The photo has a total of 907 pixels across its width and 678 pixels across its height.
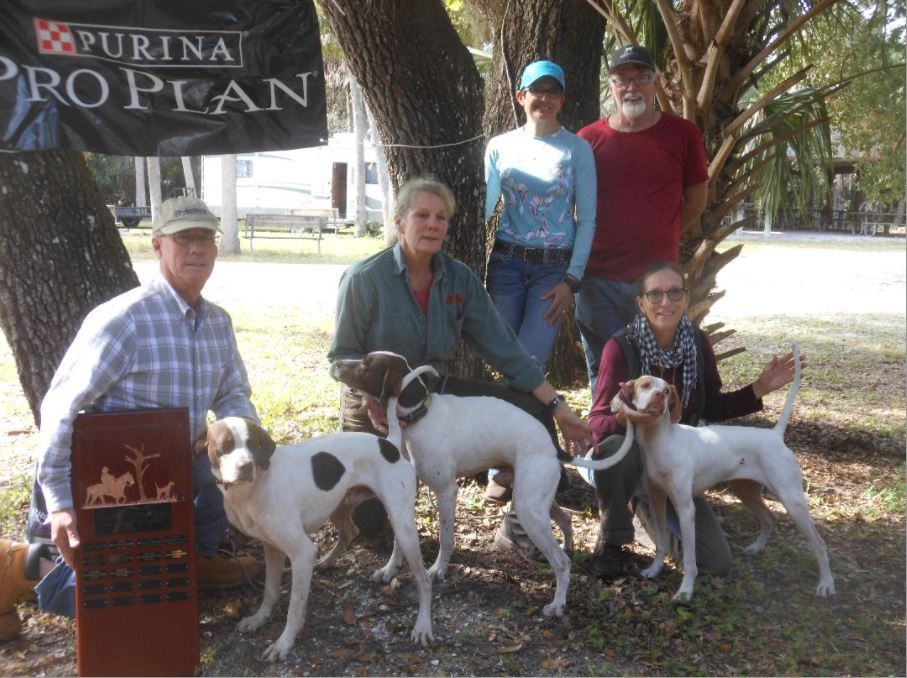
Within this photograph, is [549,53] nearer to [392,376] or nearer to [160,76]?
[160,76]

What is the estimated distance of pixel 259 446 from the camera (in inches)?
109

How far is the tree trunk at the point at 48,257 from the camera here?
3.73 m

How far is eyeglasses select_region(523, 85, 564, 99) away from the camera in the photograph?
411cm

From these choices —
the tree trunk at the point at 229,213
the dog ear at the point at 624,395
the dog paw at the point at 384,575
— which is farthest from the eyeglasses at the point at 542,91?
the tree trunk at the point at 229,213

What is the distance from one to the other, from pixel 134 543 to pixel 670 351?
2324 millimetres

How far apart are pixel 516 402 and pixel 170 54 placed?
2.46 meters

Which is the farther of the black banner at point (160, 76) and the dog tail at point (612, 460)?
the black banner at point (160, 76)

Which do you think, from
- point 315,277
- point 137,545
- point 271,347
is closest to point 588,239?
point 137,545

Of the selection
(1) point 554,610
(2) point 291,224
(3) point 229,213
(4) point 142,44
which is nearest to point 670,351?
(1) point 554,610

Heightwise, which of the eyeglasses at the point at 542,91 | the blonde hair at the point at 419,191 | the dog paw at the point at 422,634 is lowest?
the dog paw at the point at 422,634

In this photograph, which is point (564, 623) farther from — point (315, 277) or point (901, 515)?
point (315, 277)

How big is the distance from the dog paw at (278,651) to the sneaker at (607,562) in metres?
1.41

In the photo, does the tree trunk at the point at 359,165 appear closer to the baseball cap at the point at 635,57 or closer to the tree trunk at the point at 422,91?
the tree trunk at the point at 422,91

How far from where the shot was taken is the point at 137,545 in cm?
276
